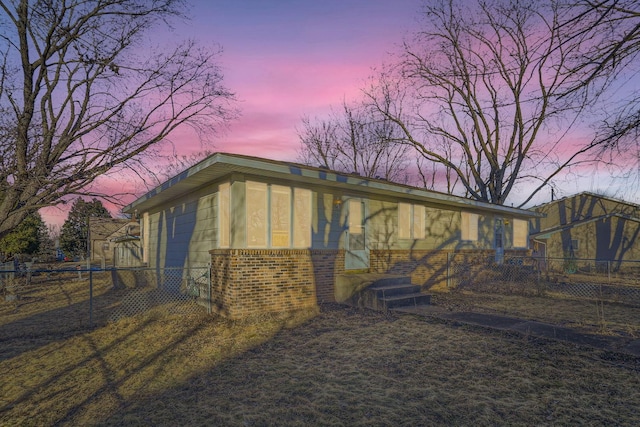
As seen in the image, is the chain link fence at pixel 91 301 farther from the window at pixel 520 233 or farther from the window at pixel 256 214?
the window at pixel 520 233

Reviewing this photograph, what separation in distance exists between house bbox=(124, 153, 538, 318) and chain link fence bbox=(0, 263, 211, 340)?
0.65 m

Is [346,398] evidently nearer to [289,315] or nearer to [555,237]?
[289,315]

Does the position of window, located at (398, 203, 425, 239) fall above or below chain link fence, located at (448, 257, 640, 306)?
above

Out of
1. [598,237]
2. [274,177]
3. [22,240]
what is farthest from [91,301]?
[598,237]

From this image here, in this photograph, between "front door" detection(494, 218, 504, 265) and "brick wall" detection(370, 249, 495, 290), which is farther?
"front door" detection(494, 218, 504, 265)

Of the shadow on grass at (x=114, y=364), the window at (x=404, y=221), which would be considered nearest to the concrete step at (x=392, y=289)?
the shadow on grass at (x=114, y=364)

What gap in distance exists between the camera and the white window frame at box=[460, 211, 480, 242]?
1499 centimetres

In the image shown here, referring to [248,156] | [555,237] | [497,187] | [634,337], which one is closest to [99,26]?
[248,156]

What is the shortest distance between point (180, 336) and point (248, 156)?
360cm

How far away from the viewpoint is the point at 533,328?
683 centimetres

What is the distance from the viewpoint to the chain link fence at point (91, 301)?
783 centimetres

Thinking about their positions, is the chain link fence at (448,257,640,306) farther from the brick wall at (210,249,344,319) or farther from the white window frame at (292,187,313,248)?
the white window frame at (292,187,313,248)

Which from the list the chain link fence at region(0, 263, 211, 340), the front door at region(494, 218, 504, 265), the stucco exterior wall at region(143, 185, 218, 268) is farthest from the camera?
the front door at region(494, 218, 504, 265)

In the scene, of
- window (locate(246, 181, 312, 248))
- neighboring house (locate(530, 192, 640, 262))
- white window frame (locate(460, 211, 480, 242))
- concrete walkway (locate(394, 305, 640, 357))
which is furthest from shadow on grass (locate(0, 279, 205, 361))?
neighboring house (locate(530, 192, 640, 262))
